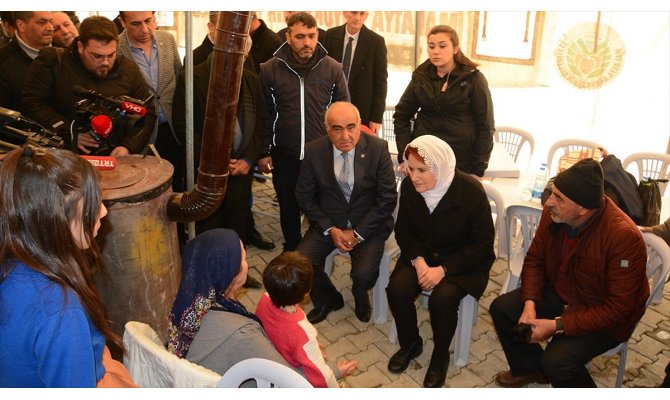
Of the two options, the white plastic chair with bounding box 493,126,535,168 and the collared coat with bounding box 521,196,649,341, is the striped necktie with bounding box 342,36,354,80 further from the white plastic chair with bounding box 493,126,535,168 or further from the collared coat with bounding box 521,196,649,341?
the collared coat with bounding box 521,196,649,341

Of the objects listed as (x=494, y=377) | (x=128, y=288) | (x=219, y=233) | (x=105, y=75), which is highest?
(x=105, y=75)

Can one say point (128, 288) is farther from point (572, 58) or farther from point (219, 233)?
point (572, 58)

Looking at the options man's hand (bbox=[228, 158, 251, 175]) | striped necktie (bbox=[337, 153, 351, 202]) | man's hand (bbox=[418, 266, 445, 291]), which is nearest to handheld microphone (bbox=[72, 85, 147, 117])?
man's hand (bbox=[228, 158, 251, 175])

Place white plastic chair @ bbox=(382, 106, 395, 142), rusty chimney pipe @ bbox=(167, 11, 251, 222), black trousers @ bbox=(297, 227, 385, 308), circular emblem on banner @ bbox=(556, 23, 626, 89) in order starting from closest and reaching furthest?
1. rusty chimney pipe @ bbox=(167, 11, 251, 222)
2. black trousers @ bbox=(297, 227, 385, 308)
3. circular emblem on banner @ bbox=(556, 23, 626, 89)
4. white plastic chair @ bbox=(382, 106, 395, 142)

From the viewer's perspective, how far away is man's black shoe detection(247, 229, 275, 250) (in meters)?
5.00

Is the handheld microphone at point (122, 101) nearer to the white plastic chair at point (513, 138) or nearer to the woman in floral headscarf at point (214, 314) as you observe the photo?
the woman in floral headscarf at point (214, 314)

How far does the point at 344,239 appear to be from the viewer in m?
3.89

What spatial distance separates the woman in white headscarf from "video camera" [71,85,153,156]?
1726 mm

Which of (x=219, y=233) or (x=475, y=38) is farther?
(x=475, y=38)

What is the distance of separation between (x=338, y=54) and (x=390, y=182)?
189 centimetres

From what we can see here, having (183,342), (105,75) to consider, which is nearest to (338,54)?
(105,75)

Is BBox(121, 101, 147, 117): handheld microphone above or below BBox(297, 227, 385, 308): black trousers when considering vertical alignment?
above

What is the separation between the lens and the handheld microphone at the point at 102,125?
3375 mm

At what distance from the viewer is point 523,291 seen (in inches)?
129
